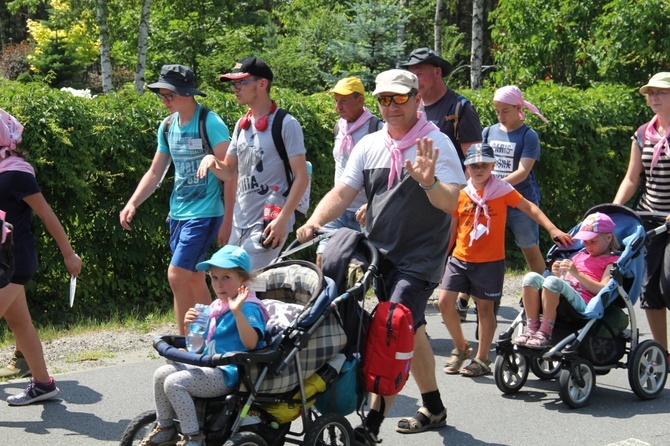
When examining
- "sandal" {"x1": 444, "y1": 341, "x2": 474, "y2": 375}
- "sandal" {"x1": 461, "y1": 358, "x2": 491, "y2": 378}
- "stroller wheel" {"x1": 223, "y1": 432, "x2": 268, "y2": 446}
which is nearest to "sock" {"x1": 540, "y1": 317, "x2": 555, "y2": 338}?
"sandal" {"x1": 461, "y1": 358, "x2": 491, "y2": 378}

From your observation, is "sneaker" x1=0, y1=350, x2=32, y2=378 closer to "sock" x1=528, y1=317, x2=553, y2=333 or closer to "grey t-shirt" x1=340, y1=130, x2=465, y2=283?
"grey t-shirt" x1=340, y1=130, x2=465, y2=283

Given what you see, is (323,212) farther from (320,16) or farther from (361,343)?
(320,16)

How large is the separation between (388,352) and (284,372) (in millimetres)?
626

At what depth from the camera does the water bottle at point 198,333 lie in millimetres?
4629

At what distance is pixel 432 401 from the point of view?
5809 mm

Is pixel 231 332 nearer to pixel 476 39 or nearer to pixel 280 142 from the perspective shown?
pixel 280 142

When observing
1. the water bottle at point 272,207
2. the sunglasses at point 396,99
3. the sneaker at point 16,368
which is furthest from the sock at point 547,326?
the sneaker at point 16,368

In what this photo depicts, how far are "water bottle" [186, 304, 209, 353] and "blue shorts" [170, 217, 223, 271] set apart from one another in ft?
6.67

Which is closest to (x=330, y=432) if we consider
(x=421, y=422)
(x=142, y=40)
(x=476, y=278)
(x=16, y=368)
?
(x=421, y=422)

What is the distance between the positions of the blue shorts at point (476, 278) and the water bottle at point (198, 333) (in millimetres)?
2933

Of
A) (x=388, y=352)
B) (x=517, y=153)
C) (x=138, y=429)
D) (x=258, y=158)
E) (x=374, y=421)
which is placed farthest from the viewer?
(x=517, y=153)

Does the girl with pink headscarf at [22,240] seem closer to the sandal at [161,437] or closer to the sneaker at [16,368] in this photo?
the sneaker at [16,368]

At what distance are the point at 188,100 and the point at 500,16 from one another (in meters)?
12.8

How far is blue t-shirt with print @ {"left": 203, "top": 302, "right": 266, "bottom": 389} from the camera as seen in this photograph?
14.8ft
